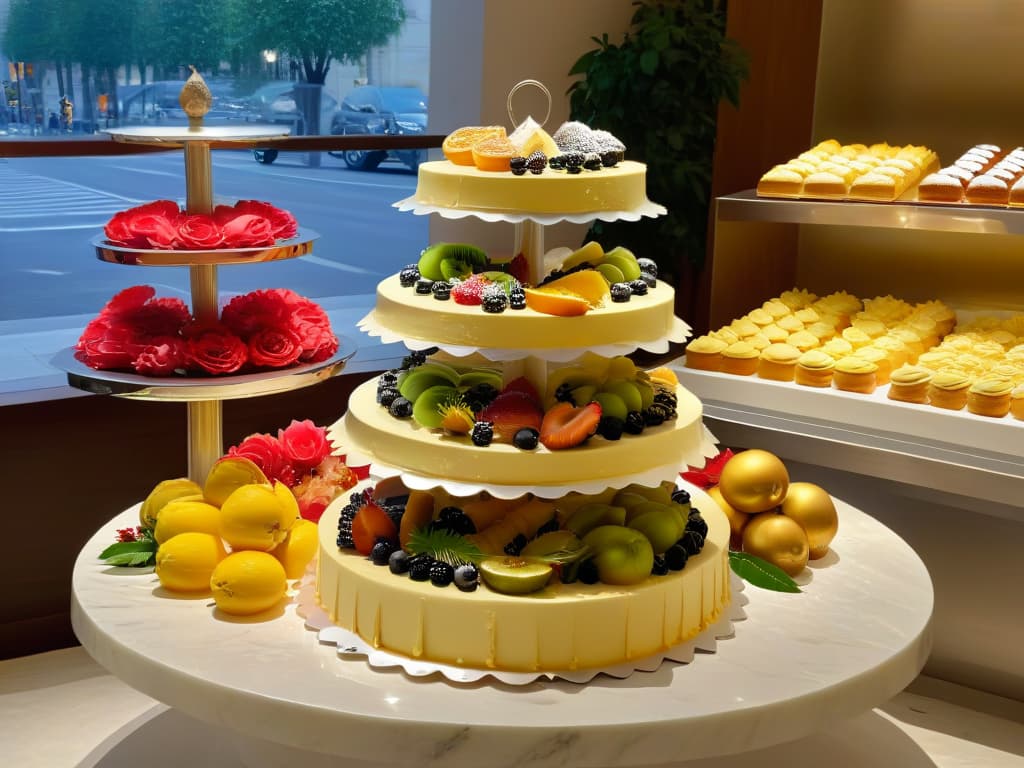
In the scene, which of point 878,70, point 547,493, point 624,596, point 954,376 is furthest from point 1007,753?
point 878,70

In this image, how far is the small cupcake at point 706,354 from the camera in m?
3.80

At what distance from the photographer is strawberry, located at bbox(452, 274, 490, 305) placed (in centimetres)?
229

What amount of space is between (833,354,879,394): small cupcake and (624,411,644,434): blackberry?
54.5 inches

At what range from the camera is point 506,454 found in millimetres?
2203

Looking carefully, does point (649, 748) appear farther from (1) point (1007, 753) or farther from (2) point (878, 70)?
(2) point (878, 70)

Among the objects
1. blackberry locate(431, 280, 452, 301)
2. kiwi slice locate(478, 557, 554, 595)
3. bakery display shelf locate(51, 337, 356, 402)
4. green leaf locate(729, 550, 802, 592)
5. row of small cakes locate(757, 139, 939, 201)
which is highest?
row of small cakes locate(757, 139, 939, 201)

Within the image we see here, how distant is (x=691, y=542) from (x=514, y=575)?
457 mm

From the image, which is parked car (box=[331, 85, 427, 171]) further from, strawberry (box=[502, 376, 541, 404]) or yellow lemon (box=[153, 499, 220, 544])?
strawberry (box=[502, 376, 541, 404])

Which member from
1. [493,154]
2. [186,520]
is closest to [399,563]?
[186,520]

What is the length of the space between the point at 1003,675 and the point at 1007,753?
282mm

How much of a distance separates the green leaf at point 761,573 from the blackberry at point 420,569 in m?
0.85

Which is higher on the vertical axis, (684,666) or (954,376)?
(954,376)

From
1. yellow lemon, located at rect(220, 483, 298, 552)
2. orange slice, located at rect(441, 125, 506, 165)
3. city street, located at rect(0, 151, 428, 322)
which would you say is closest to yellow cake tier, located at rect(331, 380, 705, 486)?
yellow lemon, located at rect(220, 483, 298, 552)

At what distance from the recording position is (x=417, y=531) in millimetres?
2352
